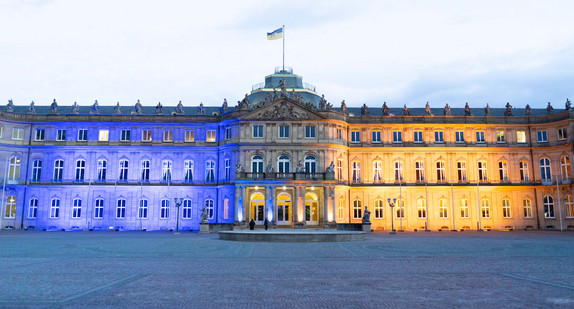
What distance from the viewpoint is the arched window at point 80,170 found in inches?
2530

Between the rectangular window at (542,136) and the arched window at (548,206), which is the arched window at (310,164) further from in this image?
the rectangular window at (542,136)

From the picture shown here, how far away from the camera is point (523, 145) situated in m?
65.6

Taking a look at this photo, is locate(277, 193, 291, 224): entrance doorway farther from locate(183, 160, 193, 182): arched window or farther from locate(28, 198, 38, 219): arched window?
locate(28, 198, 38, 219): arched window

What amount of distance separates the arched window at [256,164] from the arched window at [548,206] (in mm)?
41609

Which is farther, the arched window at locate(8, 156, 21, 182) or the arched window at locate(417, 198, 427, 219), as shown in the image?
the arched window at locate(417, 198, 427, 219)

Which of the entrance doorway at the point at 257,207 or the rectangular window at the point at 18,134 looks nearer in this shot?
the entrance doorway at the point at 257,207

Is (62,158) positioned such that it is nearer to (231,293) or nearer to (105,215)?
(105,215)

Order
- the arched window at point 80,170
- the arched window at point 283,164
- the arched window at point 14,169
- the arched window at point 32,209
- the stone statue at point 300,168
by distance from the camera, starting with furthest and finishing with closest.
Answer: the arched window at point 80,170 < the arched window at point 14,169 < the arched window at point 32,209 < the arched window at point 283,164 < the stone statue at point 300,168

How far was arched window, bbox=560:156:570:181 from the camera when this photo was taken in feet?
202

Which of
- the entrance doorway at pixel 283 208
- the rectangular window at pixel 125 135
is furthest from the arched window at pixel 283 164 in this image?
the rectangular window at pixel 125 135

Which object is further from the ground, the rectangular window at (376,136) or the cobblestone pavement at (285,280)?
the rectangular window at (376,136)

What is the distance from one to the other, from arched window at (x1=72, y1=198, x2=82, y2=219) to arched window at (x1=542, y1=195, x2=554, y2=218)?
222 feet

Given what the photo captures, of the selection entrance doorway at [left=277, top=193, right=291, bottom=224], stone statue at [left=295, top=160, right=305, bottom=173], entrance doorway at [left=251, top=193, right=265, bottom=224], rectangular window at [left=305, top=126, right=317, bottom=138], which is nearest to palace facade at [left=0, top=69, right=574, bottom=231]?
rectangular window at [left=305, top=126, right=317, bottom=138]

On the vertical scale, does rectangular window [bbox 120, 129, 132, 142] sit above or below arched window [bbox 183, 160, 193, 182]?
above
